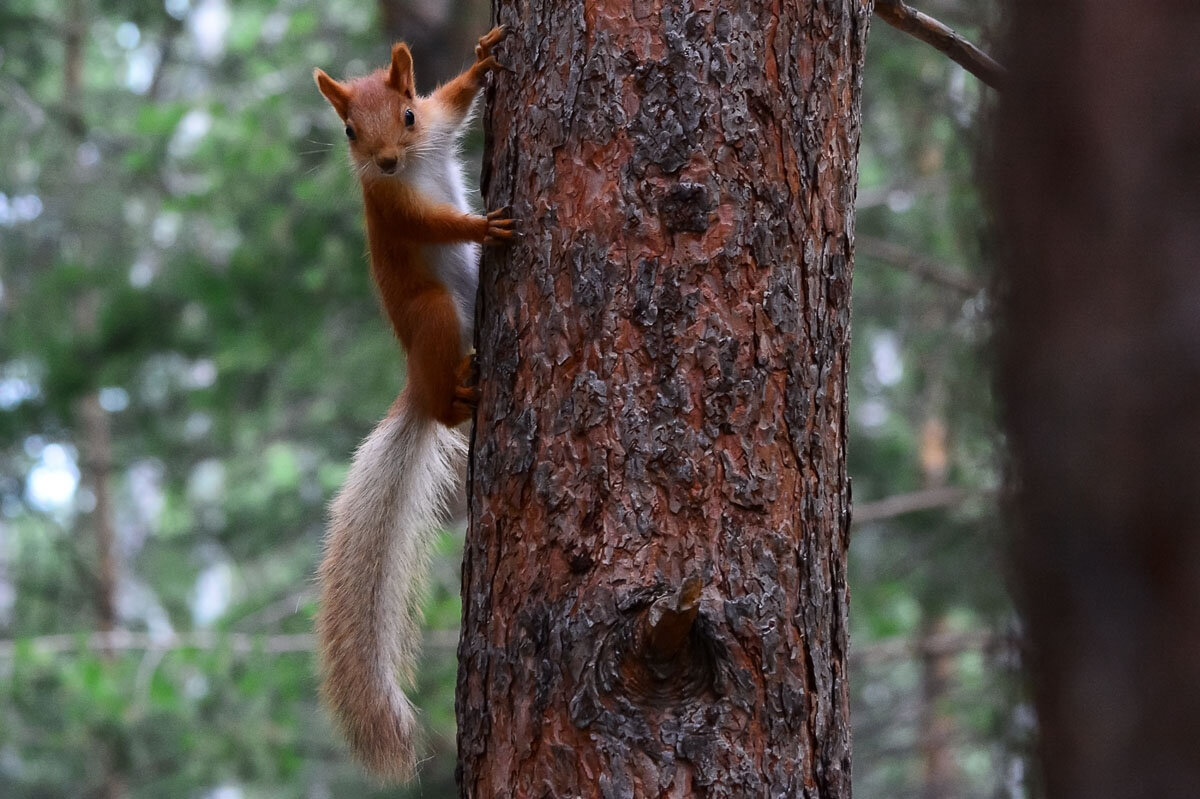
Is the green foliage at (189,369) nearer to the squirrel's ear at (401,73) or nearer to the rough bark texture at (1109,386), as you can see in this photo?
the squirrel's ear at (401,73)

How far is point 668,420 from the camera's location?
6.48 ft

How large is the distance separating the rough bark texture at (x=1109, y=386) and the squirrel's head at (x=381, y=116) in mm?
2441

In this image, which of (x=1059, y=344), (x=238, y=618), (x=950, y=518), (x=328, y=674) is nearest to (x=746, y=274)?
(x=328, y=674)

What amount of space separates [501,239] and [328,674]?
1.03 m

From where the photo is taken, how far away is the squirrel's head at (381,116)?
2965 millimetres

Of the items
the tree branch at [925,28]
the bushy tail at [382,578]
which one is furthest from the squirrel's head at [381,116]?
the tree branch at [925,28]

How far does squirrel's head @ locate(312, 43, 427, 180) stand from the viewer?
9.73 feet

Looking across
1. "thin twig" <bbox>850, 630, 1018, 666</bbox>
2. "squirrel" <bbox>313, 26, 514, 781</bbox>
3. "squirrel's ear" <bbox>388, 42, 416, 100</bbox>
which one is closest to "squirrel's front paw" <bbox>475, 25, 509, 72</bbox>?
"squirrel" <bbox>313, 26, 514, 781</bbox>

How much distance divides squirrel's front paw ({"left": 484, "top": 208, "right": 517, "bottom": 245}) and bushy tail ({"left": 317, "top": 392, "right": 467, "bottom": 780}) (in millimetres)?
717

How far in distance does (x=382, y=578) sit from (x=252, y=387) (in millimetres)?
6319

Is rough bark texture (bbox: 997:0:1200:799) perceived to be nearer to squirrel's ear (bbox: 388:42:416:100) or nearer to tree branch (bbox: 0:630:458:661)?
squirrel's ear (bbox: 388:42:416:100)

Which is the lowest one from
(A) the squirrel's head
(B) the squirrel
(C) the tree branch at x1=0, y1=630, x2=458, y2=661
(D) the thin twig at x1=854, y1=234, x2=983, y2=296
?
(C) the tree branch at x1=0, y1=630, x2=458, y2=661

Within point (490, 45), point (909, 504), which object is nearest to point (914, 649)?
point (909, 504)

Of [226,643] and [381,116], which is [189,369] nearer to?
[226,643]
